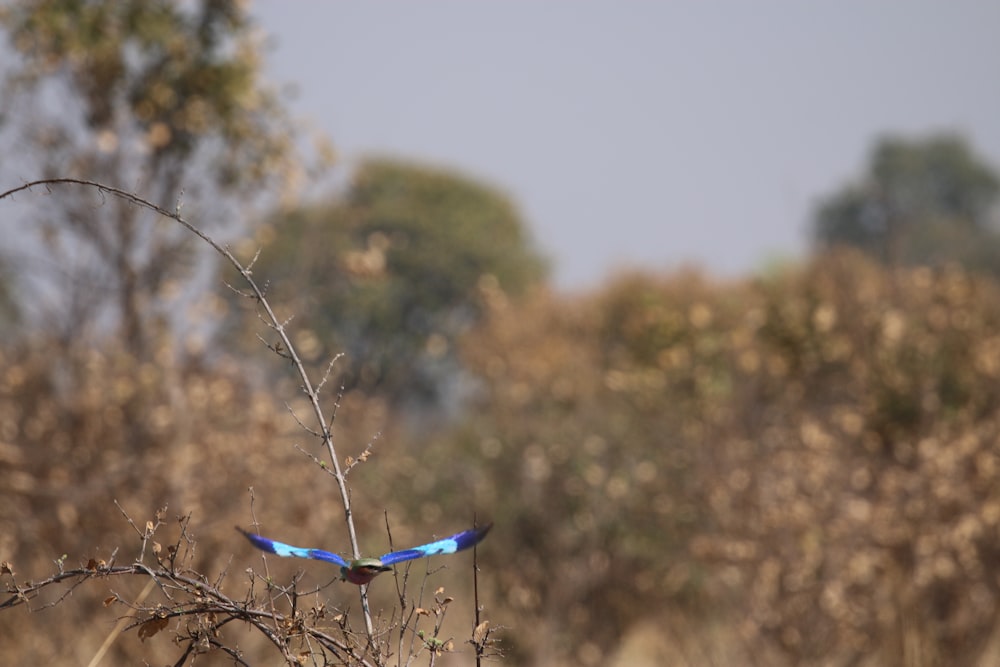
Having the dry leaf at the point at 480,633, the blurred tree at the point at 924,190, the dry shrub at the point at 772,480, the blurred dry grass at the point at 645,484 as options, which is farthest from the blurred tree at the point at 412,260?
the blurred tree at the point at 924,190

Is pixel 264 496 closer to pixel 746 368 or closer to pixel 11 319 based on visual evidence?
pixel 11 319

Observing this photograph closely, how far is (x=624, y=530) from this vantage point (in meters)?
10.5

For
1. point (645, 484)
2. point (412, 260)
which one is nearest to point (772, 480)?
point (645, 484)

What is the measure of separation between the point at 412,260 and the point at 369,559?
2823 cm

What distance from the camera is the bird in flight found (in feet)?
7.44

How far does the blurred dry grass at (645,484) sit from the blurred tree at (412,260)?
752 millimetres

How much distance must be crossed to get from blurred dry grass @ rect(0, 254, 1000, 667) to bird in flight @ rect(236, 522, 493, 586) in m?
4.52

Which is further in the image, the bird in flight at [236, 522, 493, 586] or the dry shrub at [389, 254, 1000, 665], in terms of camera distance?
the dry shrub at [389, 254, 1000, 665]

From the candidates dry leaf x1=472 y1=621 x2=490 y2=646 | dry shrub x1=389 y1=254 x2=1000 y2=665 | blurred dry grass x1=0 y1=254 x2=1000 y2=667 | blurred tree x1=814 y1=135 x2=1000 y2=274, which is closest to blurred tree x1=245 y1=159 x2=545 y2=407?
blurred dry grass x1=0 y1=254 x2=1000 y2=667

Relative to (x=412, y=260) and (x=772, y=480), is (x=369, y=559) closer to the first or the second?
(x=772, y=480)

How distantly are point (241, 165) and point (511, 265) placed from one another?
918 inches

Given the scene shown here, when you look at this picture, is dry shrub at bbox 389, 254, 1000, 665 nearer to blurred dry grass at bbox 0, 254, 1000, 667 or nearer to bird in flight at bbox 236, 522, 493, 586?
blurred dry grass at bbox 0, 254, 1000, 667

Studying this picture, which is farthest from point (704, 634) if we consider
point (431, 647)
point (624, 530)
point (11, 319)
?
point (431, 647)

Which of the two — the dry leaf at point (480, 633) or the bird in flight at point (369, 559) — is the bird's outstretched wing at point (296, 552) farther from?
the dry leaf at point (480, 633)
